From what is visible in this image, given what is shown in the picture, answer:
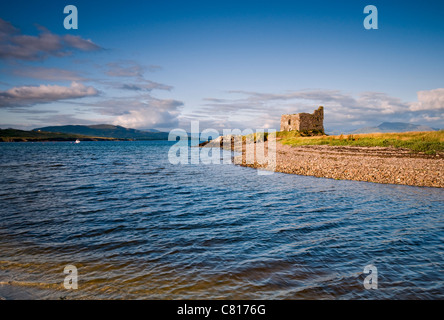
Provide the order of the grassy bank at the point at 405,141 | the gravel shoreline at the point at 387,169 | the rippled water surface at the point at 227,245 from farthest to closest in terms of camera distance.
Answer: the grassy bank at the point at 405,141 < the gravel shoreline at the point at 387,169 < the rippled water surface at the point at 227,245

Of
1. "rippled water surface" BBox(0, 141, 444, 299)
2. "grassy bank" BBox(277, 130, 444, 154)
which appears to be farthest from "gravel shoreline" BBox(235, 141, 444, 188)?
"rippled water surface" BBox(0, 141, 444, 299)

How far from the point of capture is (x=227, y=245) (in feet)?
31.0

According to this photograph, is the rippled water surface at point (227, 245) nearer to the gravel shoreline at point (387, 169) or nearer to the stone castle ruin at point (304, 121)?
the gravel shoreline at point (387, 169)

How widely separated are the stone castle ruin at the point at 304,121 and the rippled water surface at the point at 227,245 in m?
68.4

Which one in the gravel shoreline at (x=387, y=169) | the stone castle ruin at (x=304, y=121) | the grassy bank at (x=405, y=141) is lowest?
the gravel shoreline at (x=387, y=169)

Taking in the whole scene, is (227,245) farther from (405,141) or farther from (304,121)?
(304,121)

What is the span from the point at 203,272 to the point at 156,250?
243cm

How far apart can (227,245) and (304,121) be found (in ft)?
267

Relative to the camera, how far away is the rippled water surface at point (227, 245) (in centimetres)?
660

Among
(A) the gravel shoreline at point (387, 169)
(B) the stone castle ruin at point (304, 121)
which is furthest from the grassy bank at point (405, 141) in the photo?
(B) the stone castle ruin at point (304, 121)

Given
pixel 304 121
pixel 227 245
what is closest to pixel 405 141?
pixel 227 245

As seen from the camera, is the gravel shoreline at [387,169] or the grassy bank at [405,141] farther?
the grassy bank at [405,141]

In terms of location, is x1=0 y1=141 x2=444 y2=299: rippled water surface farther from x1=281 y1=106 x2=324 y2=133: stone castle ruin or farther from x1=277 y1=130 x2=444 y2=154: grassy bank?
x1=281 y1=106 x2=324 y2=133: stone castle ruin

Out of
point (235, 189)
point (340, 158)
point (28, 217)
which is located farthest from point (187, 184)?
point (340, 158)
